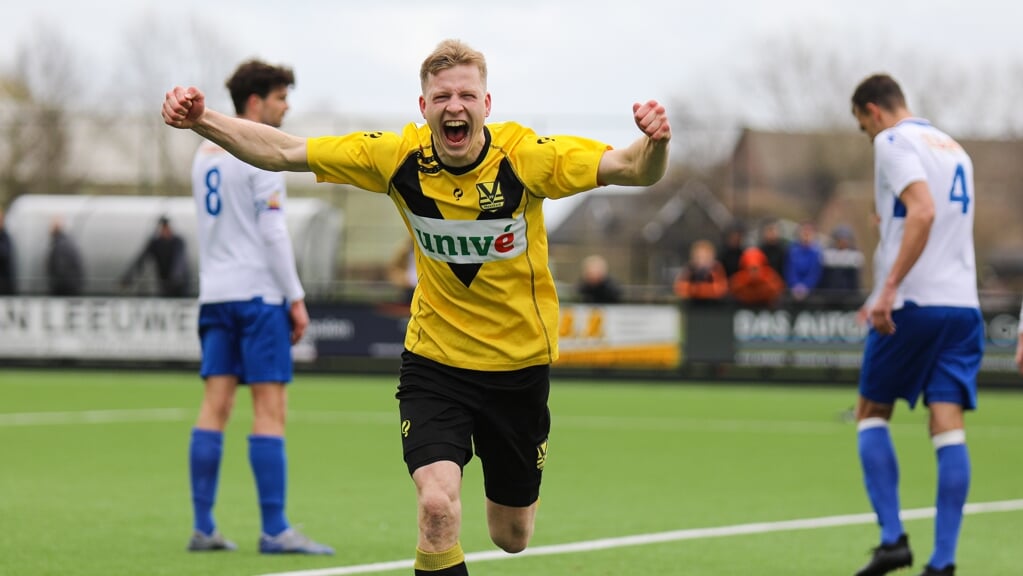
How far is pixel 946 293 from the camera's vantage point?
22.6ft

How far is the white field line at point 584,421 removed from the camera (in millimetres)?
14531

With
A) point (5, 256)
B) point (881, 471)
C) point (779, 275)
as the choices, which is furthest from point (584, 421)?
point (5, 256)

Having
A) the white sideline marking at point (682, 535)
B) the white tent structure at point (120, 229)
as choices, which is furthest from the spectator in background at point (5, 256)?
the white sideline marking at point (682, 535)

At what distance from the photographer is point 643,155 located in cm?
502

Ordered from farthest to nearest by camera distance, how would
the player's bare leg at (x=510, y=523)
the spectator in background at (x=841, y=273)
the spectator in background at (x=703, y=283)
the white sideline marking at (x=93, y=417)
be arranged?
the spectator in background at (x=703, y=283), the spectator in background at (x=841, y=273), the white sideline marking at (x=93, y=417), the player's bare leg at (x=510, y=523)

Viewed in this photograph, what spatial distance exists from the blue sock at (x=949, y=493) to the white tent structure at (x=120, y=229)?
1796 cm

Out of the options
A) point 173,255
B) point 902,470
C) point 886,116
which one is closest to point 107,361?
point 173,255

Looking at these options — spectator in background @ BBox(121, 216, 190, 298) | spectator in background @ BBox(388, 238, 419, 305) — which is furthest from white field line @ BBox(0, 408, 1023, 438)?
spectator in background @ BBox(121, 216, 190, 298)

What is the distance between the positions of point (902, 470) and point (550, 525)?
413cm

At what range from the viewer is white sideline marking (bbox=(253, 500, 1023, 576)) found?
6.81 metres

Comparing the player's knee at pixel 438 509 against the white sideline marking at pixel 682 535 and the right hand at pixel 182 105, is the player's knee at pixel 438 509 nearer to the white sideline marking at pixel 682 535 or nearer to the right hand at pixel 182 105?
the right hand at pixel 182 105

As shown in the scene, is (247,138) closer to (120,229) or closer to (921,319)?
(921,319)

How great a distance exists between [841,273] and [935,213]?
580 inches

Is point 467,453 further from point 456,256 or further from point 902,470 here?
point 902,470
